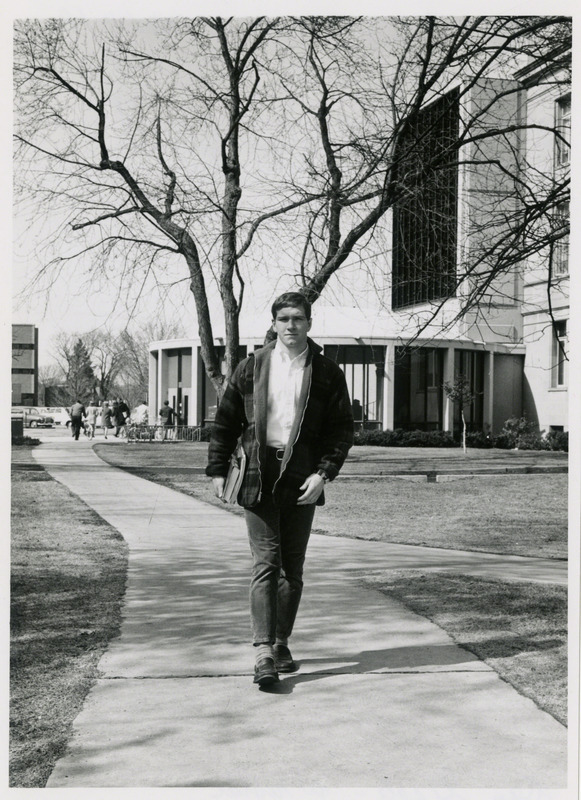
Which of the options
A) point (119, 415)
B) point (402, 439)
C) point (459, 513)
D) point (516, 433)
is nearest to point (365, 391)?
point (402, 439)

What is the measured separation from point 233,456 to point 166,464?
14885mm

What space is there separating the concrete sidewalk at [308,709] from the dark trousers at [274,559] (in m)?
0.28

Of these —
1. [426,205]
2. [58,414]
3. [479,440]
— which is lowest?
[479,440]

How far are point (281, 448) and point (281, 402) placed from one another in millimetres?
220

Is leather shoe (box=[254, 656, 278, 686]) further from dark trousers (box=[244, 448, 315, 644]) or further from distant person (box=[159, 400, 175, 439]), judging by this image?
distant person (box=[159, 400, 175, 439])

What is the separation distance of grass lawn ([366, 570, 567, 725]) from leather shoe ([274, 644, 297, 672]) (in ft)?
3.20

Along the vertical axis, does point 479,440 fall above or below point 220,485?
below

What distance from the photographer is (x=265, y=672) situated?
3996 mm

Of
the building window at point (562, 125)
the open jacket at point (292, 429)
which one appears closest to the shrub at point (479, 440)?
the building window at point (562, 125)

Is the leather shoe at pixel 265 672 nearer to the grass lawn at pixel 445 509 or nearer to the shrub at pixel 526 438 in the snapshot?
the grass lawn at pixel 445 509

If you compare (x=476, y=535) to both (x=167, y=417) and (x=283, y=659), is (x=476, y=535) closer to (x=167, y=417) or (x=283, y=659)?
(x=283, y=659)

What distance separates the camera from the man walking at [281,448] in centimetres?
417

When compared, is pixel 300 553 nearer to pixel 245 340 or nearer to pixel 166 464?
pixel 166 464

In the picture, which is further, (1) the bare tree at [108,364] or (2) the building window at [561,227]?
(1) the bare tree at [108,364]
